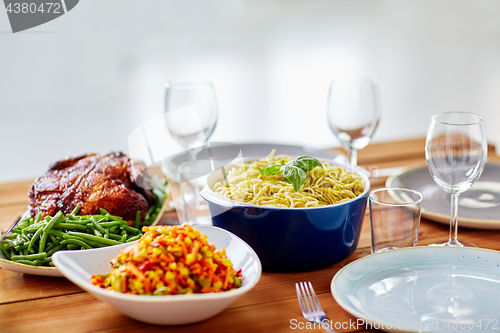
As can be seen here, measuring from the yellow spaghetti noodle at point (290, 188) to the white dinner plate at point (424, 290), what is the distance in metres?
0.18

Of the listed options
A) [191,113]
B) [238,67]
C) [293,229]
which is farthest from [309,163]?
[238,67]

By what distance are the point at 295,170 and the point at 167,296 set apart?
0.47m

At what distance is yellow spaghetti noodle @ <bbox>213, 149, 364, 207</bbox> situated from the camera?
115 centimetres

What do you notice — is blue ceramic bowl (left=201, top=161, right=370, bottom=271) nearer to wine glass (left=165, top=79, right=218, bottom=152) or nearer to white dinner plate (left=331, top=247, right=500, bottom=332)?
white dinner plate (left=331, top=247, right=500, bottom=332)

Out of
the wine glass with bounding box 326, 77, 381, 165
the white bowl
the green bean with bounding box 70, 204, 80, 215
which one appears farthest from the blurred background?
the white bowl

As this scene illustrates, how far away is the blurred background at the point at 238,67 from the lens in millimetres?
4840

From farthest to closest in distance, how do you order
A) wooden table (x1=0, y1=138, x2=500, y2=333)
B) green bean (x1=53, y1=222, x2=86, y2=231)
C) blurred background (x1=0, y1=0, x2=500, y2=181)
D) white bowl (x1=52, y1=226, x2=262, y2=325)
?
1. blurred background (x1=0, y1=0, x2=500, y2=181)
2. green bean (x1=53, y1=222, x2=86, y2=231)
3. wooden table (x1=0, y1=138, x2=500, y2=333)
4. white bowl (x1=52, y1=226, x2=262, y2=325)

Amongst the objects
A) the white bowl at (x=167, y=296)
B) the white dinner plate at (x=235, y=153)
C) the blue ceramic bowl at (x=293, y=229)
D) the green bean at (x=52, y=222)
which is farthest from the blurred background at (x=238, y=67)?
the white bowl at (x=167, y=296)

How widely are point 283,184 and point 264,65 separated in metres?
5.06

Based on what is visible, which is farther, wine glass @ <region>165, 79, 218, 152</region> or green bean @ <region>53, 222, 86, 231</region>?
wine glass @ <region>165, 79, 218, 152</region>

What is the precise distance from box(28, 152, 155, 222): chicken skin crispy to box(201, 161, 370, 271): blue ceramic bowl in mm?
291

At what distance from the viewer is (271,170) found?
123cm

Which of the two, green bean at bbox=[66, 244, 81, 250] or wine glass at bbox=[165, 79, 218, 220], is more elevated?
wine glass at bbox=[165, 79, 218, 220]

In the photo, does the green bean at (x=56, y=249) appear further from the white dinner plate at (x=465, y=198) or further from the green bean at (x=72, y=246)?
the white dinner plate at (x=465, y=198)
